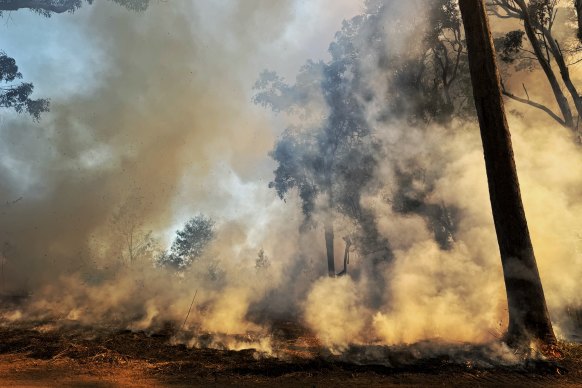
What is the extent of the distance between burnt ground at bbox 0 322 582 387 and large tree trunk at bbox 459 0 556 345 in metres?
0.78

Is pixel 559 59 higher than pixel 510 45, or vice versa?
pixel 510 45

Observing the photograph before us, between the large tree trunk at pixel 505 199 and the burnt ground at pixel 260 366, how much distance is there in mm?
780

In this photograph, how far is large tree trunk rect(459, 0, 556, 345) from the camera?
7598 millimetres

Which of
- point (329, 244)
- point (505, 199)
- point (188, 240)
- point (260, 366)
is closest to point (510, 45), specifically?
point (505, 199)

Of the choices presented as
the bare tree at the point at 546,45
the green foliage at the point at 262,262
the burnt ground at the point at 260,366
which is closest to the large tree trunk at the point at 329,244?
the green foliage at the point at 262,262

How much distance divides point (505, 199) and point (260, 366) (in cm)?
596

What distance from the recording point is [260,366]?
22.0 feet

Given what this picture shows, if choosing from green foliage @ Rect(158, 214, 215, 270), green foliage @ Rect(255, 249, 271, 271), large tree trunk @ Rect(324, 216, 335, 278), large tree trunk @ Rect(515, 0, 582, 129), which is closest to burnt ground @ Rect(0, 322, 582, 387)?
large tree trunk @ Rect(515, 0, 582, 129)

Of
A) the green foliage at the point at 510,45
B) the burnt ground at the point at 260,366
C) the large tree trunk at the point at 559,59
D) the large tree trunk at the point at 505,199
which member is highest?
the green foliage at the point at 510,45

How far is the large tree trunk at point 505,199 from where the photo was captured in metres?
7.60

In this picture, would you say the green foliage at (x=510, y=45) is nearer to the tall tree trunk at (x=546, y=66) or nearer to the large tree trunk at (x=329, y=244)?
the tall tree trunk at (x=546, y=66)

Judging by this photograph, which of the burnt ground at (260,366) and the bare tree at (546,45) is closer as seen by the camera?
the burnt ground at (260,366)

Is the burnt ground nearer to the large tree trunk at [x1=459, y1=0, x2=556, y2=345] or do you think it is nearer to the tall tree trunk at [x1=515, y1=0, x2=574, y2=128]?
the large tree trunk at [x1=459, y1=0, x2=556, y2=345]

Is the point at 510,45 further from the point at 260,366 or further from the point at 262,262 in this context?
the point at 262,262
